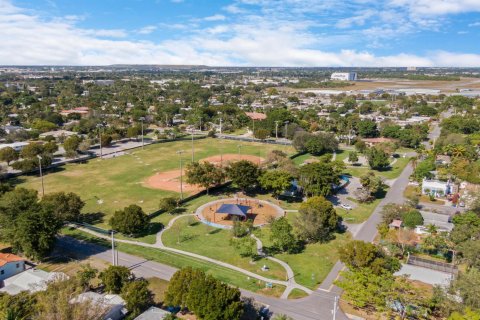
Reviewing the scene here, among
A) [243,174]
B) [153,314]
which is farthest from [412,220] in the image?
[153,314]

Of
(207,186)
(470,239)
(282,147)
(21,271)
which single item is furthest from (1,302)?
(282,147)

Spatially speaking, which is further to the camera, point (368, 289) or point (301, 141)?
point (301, 141)

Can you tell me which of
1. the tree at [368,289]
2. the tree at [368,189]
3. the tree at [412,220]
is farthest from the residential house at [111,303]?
the tree at [368,189]

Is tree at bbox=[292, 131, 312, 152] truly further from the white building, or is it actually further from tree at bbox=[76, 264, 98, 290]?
tree at bbox=[76, 264, 98, 290]

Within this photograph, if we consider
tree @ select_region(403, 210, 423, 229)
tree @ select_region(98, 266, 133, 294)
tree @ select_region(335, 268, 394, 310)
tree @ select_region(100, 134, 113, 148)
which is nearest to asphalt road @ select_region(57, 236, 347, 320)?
tree @ select_region(335, 268, 394, 310)

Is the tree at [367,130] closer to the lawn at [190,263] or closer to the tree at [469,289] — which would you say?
the lawn at [190,263]

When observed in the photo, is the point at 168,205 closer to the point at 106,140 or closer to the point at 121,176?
the point at 121,176
